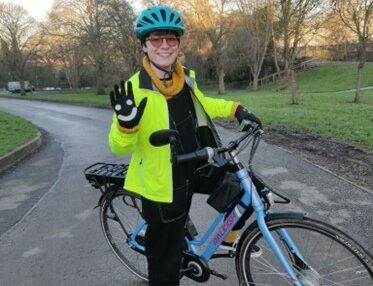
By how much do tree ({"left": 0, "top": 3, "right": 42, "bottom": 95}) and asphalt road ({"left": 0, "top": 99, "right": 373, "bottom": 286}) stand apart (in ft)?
158

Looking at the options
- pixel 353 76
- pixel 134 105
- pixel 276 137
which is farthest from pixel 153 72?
pixel 353 76

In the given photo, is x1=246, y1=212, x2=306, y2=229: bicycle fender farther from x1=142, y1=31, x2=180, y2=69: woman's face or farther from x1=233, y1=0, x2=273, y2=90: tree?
x1=233, y1=0, x2=273, y2=90: tree

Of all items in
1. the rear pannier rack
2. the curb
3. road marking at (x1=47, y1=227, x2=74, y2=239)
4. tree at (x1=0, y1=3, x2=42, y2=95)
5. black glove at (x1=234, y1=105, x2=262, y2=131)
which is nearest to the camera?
black glove at (x1=234, y1=105, x2=262, y2=131)

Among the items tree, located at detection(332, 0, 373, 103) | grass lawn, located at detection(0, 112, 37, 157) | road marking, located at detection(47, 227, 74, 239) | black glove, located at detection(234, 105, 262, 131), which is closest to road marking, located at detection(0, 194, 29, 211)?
road marking, located at detection(47, 227, 74, 239)

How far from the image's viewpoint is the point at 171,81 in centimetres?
282

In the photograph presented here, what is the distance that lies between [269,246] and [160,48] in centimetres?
145

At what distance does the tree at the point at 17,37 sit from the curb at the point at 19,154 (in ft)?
144

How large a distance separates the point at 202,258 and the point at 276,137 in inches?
325

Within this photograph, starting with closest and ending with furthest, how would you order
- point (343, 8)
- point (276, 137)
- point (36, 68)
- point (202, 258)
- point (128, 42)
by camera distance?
point (202, 258) → point (276, 137) → point (343, 8) → point (128, 42) → point (36, 68)

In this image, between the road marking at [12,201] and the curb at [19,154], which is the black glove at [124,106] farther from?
the curb at [19,154]

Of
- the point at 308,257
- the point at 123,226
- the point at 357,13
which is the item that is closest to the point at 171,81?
the point at 308,257

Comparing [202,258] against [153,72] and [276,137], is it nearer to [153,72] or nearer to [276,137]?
[153,72]

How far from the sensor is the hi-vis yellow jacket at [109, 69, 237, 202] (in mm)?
2637

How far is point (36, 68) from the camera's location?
221 feet
